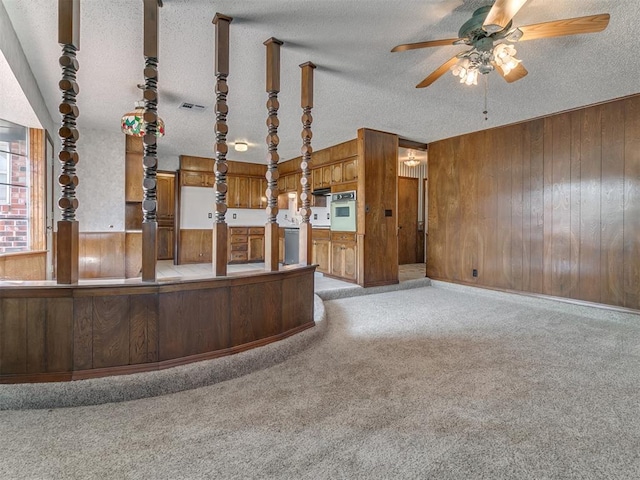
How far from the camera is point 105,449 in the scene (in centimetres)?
154

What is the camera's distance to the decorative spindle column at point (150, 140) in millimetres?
2152

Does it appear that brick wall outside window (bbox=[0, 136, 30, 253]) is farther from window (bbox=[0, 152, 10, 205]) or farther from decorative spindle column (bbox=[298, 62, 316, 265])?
decorative spindle column (bbox=[298, 62, 316, 265])

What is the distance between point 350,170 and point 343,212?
72 centimetres

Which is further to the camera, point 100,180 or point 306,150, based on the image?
point 100,180

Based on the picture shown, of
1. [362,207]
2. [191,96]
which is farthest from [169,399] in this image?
[362,207]

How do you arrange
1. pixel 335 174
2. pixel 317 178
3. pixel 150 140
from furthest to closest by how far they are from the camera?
pixel 317 178
pixel 335 174
pixel 150 140

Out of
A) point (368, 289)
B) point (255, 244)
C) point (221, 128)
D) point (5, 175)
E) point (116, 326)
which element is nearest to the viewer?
point (116, 326)

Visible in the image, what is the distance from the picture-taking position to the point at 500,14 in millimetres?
1926

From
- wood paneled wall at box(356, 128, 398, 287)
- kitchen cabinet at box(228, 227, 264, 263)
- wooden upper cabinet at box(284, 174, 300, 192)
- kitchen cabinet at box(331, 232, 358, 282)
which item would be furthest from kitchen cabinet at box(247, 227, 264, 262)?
wood paneled wall at box(356, 128, 398, 287)

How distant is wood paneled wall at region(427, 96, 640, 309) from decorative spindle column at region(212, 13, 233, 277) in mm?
4240

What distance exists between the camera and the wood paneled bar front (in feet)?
6.45

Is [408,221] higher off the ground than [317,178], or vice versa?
[317,178]

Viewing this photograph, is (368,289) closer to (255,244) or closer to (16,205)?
(255,244)

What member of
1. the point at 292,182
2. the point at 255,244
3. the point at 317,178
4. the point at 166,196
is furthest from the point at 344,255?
the point at 166,196
